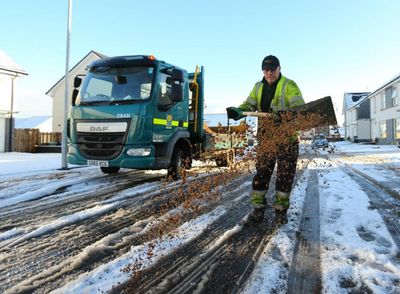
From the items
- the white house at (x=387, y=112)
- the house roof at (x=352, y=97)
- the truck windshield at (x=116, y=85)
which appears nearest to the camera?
the truck windshield at (x=116, y=85)

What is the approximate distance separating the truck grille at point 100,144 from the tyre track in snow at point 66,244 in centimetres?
209

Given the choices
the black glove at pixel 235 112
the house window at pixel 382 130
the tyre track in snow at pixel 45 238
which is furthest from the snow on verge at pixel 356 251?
the house window at pixel 382 130

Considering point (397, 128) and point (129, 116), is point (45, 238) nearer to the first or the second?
Result: point (129, 116)

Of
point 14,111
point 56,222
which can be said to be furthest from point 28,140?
point 56,222

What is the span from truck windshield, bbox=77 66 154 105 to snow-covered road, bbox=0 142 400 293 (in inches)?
81.7

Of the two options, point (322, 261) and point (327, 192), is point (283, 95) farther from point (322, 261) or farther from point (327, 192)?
point (327, 192)

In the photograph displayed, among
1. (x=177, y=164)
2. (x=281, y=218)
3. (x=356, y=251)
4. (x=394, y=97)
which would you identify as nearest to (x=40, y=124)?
(x=394, y=97)

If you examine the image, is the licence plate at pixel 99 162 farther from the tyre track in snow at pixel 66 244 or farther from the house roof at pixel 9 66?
the house roof at pixel 9 66

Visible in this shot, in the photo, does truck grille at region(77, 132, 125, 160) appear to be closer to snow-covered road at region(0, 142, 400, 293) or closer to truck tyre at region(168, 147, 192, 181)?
snow-covered road at region(0, 142, 400, 293)

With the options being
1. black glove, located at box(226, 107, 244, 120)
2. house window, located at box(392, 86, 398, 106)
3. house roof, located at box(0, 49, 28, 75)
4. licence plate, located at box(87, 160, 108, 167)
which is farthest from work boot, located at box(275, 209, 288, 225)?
house window, located at box(392, 86, 398, 106)

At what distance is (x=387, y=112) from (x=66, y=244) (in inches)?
1554

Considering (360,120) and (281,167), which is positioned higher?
(360,120)

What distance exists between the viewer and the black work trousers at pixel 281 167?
4.26 metres

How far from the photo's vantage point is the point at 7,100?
963 inches
